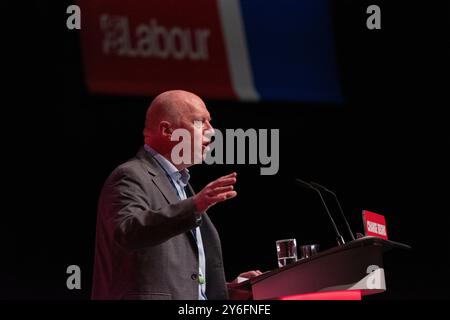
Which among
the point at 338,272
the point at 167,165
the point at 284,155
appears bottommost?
the point at 338,272

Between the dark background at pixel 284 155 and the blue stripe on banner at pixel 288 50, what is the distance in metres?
0.14

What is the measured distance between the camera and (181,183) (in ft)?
8.38

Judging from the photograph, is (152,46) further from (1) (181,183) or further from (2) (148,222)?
(2) (148,222)

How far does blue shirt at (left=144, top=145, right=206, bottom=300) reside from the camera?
7.75ft

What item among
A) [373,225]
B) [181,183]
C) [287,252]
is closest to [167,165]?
[181,183]

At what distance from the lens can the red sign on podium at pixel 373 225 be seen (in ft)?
7.80

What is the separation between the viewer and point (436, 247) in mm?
4484

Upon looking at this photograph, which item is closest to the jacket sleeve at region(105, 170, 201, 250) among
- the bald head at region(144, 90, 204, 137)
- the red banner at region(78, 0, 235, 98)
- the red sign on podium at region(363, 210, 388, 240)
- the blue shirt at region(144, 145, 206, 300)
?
the blue shirt at region(144, 145, 206, 300)

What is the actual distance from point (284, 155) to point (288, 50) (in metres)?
0.67

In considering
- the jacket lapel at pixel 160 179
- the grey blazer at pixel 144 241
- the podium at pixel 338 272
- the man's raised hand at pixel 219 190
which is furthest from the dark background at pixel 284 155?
the man's raised hand at pixel 219 190

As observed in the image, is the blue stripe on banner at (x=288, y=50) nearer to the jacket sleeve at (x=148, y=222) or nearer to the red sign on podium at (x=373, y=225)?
the red sign on podium at (x=373, y=225)

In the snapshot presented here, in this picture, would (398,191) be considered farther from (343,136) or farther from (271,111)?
(271,111)

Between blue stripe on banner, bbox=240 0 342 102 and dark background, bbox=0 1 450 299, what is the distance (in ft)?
0.47
